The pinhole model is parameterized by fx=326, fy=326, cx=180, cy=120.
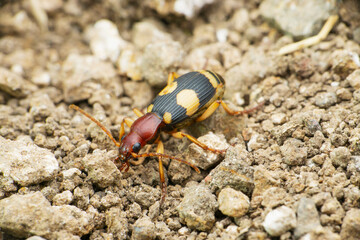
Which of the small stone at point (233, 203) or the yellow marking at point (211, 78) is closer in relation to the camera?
the small stone at point (233, 203)

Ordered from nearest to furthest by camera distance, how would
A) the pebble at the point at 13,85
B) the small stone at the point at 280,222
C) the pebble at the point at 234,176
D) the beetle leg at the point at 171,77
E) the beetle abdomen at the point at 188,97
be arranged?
the small stone at the point at 280,222, the pebble at the point at 234,176, the beetle abdomen at the point at 188,97, the beetle leg at the point at 171,77, the pebble at the point at 13,85

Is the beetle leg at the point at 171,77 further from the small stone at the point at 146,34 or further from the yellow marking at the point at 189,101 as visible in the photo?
the small stone at the point at 146,34

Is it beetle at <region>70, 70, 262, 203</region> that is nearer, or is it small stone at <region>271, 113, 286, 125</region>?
small stone at <region>271, 113, 286, 125</region>

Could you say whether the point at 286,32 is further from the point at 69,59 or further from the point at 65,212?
the point at 65,212

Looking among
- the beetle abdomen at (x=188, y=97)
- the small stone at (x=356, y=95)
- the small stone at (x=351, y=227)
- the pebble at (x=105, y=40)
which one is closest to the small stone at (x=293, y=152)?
the small stone at (x=351, y=227)

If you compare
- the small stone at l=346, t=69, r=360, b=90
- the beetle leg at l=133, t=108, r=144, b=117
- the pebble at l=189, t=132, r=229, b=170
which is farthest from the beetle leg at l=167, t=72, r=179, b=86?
the small stone at l=346, t=69, r=360, b=90

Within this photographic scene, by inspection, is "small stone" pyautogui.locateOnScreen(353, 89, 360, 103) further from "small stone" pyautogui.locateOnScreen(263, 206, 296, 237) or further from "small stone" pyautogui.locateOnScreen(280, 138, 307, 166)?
"small stone" pyautogui.locateOnScreen(263, 206, 296, 237)

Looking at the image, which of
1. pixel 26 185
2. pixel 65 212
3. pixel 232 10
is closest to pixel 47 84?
pixel 26 185
